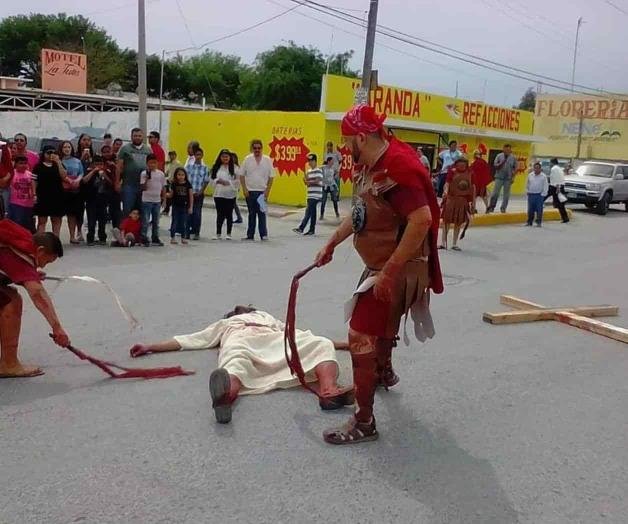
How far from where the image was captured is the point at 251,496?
3.37 meters

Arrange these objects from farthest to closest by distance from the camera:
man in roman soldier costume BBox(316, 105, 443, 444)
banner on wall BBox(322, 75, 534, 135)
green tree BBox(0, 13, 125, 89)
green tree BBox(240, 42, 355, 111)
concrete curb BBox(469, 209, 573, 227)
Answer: green tree BBox(0, 13, 125, 89) → green tree BBox(240, 42, 355, 111) → banner on wall BBox(322, 75, 534, 135) → concrete curb BBox(469, 209, 573, 227) → man in roman soldier costume BBox(316, 105, 443, 444)

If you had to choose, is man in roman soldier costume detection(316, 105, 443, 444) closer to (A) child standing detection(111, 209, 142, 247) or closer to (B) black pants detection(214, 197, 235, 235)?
(A) child standing detection(111, 209, 142, 247)

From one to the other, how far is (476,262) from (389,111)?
13299 millimetres

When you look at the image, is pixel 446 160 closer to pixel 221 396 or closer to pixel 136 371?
pixel 136 371

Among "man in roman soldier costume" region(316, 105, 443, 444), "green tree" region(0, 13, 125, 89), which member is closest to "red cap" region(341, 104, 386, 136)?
"man in roman soldier costume" region(316, 105, 443, 444)

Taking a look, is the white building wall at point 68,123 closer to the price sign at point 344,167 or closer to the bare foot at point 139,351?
the price sign at point 344,167

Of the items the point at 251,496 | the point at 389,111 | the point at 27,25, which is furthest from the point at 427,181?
the point at 27,25

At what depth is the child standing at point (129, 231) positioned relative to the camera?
11.1 meters

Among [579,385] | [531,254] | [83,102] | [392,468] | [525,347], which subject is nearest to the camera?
[392,468]

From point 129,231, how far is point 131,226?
9 centimetres

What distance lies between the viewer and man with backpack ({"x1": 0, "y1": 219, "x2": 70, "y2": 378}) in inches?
A: 181

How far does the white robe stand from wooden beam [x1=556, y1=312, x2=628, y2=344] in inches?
125

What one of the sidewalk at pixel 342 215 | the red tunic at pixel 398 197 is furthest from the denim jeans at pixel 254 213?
the red tunic at pixel 398 197

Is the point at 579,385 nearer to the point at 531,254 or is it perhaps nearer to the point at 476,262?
the point at 476,262
